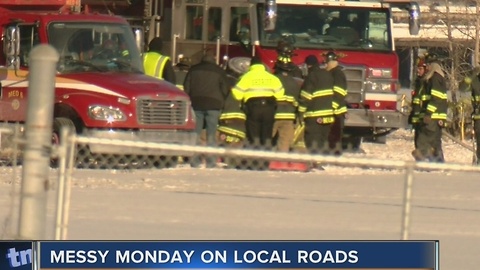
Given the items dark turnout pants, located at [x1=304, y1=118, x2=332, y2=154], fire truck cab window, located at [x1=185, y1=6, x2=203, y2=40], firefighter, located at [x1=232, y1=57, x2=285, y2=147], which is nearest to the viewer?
firefighter, located at [x1=232, y1=57, x2=285, y2=147]

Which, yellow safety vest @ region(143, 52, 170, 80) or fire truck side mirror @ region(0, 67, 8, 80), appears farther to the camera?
yellow safety vest @ region(143, 52, 170, 80)

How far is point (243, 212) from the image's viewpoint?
7215 mm

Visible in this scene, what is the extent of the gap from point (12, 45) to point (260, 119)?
11.3ft

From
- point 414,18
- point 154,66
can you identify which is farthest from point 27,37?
point 414,18

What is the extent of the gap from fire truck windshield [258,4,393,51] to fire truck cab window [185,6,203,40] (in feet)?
3.50

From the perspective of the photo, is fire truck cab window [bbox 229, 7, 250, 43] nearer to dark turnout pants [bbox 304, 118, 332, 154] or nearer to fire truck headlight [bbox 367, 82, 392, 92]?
fire truck headlight [bbox 367, 82, 392, 92]

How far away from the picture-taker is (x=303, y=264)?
19.9 ft

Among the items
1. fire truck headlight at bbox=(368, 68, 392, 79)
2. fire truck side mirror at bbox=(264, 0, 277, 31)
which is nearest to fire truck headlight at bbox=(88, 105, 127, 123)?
fire truck side mirror at bbox=(264, 0, 277, 31)

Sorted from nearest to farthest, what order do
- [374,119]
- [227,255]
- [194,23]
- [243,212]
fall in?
[227,255], [243,212], [194,23], [374,119]

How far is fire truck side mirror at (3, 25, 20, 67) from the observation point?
1557 cm

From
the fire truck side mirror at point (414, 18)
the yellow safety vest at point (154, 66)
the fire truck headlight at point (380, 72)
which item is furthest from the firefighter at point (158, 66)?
the fire truck side mirror at point (414, 18)

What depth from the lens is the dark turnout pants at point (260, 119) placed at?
1612cm

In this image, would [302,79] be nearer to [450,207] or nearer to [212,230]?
[450,207]

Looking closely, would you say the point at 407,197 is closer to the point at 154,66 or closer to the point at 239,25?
the point at 154,66
